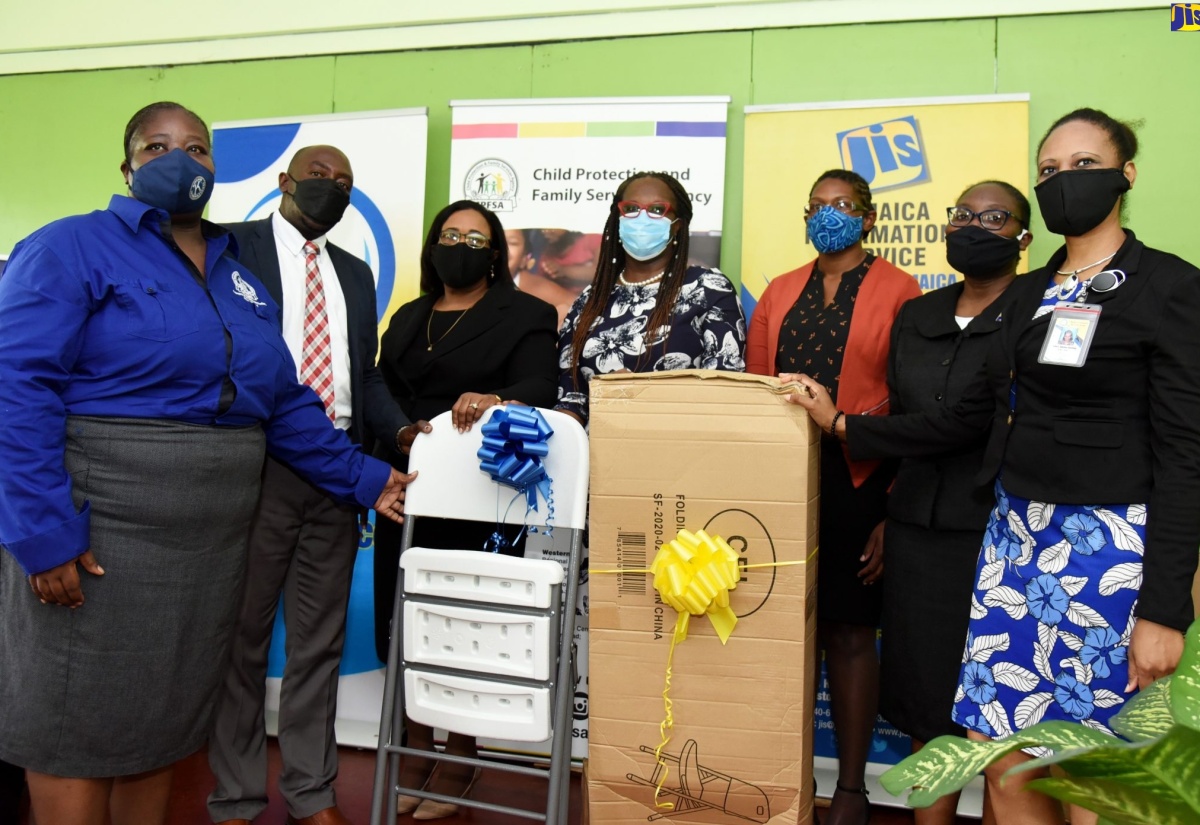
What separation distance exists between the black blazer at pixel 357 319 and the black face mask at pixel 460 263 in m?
0.22

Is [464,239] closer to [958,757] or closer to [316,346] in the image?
[316,346]

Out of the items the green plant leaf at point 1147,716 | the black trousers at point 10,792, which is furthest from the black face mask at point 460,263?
the green plant leaf at point 1147,716

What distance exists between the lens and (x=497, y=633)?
2041 millimetres

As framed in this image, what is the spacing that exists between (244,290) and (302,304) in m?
0.34

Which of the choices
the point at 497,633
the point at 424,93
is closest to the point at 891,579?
the point at 497,633

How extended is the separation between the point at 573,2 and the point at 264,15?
1423 millimetres

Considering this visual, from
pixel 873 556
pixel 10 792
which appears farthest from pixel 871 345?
pixel 10 792

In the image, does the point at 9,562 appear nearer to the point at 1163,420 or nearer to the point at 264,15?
the point at 1163,420

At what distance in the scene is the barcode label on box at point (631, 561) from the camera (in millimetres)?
1952

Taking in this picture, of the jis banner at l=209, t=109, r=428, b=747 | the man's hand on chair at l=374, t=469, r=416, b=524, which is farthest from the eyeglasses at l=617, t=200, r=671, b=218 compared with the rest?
the jis banner at l=209, t=109, r=428, b=747

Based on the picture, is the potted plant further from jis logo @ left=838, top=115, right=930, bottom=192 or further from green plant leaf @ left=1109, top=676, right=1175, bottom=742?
jis logo @ left=838, top=115, right=930, bottom=192

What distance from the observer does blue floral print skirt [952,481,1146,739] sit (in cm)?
163

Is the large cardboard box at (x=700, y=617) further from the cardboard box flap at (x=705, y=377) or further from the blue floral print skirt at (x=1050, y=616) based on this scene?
the blue floral print skirt at (x=1050, y=616)

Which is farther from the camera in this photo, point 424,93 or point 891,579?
point 424,93
